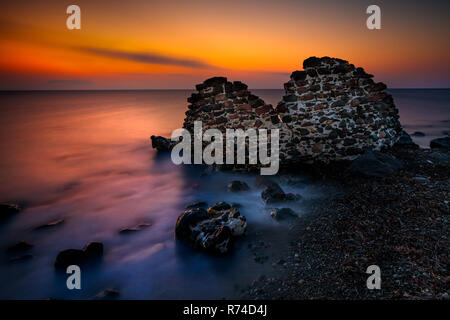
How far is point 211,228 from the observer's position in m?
4.45

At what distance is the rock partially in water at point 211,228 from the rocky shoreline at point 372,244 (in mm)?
936

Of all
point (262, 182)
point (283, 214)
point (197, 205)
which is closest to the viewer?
point (283, 214)

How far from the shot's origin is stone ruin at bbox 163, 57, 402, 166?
6.75m

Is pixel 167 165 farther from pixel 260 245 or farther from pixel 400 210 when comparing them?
pixel 400 210

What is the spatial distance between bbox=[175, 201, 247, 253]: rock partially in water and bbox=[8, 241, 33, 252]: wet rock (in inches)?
113

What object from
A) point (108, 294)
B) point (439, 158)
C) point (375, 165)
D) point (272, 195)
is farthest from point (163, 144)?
point (439, 158)

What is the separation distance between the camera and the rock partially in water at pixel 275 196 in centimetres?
563

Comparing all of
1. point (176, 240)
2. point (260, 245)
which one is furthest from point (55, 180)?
point (260, 245)

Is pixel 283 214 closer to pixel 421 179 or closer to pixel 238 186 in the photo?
pixel 238 186

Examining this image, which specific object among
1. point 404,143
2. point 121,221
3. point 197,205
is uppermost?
point 404,143

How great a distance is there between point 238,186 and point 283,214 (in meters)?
1.87

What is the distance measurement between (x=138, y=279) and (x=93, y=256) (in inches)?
42.9

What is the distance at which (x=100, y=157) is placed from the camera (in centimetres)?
1029

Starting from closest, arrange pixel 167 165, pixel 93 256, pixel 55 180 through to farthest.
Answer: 1. pixel 93 256
2. pixel 55 180
3. pixel 167 165
